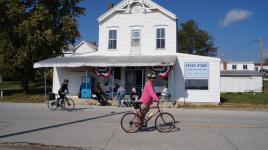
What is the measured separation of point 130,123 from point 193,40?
8112 centimetres

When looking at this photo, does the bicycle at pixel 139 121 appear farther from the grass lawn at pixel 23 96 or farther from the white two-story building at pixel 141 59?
the grass lawn at pixel 23 96

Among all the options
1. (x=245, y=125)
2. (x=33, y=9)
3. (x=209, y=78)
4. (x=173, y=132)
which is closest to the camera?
(x=173, y=132)

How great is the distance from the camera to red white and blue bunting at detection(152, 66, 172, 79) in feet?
86.0

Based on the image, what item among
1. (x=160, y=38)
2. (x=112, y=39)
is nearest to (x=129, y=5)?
(x=112, y=39)

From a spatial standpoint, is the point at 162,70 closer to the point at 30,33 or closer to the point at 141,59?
the point at 141,59

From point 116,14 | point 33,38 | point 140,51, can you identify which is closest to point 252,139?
point 140,51

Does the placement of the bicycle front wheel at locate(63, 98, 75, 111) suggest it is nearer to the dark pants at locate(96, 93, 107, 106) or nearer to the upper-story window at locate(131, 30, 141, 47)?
the dark pants at locate(96, 93, 107, 106)

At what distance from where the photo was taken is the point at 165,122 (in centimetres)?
1238

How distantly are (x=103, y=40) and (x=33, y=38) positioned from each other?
23.4ft

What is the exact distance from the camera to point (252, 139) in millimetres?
11086

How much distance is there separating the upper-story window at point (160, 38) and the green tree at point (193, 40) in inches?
2452

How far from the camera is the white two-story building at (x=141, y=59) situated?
2678 cm

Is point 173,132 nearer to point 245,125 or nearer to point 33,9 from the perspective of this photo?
point 245,125

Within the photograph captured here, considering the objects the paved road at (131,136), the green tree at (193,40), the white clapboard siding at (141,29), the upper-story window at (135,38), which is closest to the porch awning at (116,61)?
the white clapboard siding at (141,29)
